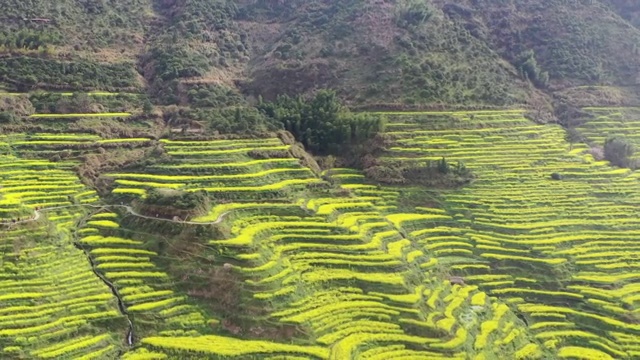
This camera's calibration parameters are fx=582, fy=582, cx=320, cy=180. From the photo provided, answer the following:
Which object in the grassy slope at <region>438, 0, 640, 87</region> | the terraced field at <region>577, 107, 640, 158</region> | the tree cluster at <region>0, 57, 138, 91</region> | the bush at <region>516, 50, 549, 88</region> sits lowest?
the tree cluster at <region>0, 57, 138, 91</region>

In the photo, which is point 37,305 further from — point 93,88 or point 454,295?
point 93,88

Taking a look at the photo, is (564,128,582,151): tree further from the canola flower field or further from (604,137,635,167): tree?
the canola flower field

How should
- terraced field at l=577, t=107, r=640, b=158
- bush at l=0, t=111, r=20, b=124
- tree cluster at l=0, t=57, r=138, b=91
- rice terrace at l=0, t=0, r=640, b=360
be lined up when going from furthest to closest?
terraced field at l=577, t=107, r=640, b=158 < tree cluster at l=0, t=57, r=138, b=91 < bush at l=0, t=111, r=20, b=124 < rice terrace at l=0, t=0, r=640, b=360

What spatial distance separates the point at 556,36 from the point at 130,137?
6007 centimetres

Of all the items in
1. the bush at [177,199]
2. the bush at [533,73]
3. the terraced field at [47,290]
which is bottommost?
the terraced field at [47,290]

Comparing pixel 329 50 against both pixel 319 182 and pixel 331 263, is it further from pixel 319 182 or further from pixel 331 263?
pixel 331 263

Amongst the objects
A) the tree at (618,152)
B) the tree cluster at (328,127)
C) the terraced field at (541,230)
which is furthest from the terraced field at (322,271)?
the tree at (618,152)

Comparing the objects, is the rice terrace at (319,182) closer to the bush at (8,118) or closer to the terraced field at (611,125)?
the bush at (8,118)

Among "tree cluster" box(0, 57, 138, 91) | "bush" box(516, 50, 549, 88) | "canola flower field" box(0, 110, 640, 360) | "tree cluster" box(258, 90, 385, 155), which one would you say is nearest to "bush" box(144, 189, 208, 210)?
"canola flower field" box(0, 110, 640, 360)

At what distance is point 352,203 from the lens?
48.6 meters

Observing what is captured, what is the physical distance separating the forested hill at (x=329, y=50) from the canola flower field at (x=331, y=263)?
45.4 ft

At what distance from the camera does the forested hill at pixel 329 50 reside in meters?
64.7

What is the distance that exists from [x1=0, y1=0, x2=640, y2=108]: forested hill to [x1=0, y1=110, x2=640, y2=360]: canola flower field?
13849mm

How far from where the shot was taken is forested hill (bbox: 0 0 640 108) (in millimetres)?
64688
